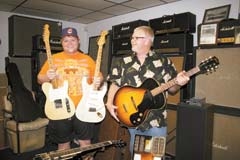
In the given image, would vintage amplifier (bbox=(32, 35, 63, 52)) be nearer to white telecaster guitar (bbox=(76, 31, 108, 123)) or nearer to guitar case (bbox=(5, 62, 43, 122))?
guitar case (bbox=(5, 62, 43, 122))

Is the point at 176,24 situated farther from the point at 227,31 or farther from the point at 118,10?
the point at 118,10

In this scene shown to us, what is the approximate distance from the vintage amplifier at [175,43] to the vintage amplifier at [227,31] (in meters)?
0.37

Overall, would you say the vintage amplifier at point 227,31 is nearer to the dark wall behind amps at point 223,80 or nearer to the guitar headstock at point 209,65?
the dark wall behind amps at point 223,80

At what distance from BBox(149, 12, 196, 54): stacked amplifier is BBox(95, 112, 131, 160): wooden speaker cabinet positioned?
3.41 ft

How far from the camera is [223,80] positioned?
2.11m

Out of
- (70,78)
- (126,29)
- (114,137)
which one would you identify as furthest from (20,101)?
(126,29)

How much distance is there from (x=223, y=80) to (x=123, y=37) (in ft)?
4.87

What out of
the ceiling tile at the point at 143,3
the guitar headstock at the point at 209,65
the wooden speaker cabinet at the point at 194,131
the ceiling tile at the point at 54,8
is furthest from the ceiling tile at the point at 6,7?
the guitar headstock at the point at 209,65

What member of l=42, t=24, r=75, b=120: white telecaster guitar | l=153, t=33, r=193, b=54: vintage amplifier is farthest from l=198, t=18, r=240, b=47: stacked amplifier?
l=42, t=24, r=75, b=120: white telecaster guitar

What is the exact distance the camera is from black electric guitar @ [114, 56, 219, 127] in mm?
1573

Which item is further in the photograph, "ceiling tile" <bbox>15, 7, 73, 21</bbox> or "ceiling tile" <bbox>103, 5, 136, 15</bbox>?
"ceiling tile" <bbox>15, 7, 73, 21</bbox>

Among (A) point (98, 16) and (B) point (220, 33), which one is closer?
(B) point (220, 33)

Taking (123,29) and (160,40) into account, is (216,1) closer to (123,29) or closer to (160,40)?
(160,40)

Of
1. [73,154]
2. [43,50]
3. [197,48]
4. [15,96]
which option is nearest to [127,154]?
[73,154]
